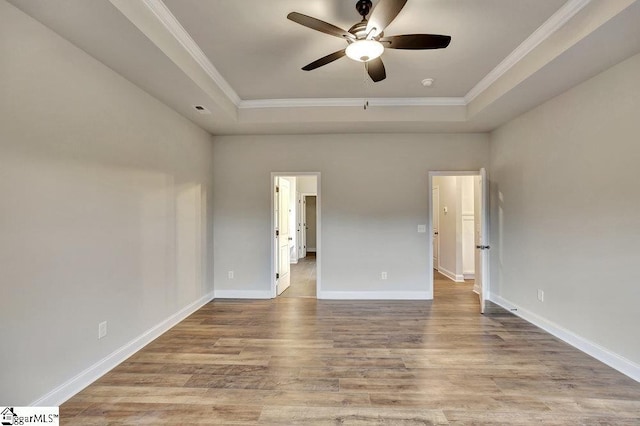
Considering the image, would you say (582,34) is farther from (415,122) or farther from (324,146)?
(324,146)

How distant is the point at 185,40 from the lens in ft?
8.58

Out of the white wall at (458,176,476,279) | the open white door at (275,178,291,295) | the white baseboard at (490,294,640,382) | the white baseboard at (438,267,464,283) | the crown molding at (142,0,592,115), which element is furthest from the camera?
the white wall at (458,176,476,279)

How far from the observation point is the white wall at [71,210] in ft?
5.99

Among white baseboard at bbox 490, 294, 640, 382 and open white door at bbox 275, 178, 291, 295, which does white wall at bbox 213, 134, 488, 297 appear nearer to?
open white door at bbox 275, 178, 291, 295

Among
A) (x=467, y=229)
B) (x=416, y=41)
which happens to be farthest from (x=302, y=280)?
(x=416, y=41)

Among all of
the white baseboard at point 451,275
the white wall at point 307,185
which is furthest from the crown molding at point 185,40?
the white wall at point 307,185

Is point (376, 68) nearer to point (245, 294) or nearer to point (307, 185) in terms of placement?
point (245, 294)

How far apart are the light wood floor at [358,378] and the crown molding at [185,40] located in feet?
9.31

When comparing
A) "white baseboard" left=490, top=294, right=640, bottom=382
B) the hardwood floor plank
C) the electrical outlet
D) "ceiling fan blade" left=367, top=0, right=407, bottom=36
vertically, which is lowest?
the hardwood floor plank

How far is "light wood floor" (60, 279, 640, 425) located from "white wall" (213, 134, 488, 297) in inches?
43.1

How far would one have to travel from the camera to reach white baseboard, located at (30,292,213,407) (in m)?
2.07

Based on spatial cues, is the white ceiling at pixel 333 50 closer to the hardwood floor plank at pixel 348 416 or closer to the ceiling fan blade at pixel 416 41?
the ceiling fan blade at pixel 416 41

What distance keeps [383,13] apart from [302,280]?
514 centimetres

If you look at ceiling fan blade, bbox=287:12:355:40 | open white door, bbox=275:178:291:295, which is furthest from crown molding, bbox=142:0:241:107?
open white door, bbox=275:178:291:295
